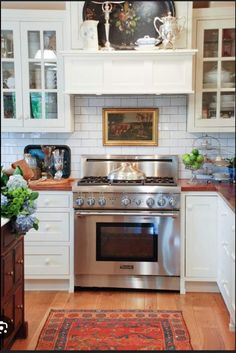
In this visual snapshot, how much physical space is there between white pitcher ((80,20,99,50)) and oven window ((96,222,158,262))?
1.27 m

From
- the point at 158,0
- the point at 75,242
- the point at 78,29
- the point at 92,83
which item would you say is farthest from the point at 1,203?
the point at 158,0

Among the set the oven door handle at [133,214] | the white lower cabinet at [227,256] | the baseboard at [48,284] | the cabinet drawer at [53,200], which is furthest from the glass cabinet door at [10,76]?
the white lower cabinet at [227,256]

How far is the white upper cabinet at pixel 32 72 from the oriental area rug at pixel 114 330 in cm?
139

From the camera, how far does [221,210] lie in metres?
3.10

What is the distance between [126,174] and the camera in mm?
3457

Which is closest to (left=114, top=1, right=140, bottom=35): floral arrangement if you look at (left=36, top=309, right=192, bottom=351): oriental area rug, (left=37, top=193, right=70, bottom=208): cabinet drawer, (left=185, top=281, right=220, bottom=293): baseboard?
(left=37, top=193, right=70, bottom=208): cabinet drawer

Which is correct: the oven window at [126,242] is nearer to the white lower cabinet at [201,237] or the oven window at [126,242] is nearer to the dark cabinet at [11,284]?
the white lower cabinet at [201,237]

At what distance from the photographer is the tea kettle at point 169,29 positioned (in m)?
3.21

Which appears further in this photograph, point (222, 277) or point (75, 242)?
point (75, 242)

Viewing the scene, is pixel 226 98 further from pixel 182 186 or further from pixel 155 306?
pixel 155 306

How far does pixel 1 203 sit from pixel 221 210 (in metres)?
1.54

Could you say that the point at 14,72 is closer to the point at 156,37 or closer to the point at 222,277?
the point at 156,37

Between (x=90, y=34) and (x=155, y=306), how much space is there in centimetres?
193

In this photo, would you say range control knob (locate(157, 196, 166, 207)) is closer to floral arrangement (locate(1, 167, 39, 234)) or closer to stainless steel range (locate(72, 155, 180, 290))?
stainless steel range (locate(72, 155, 180, 290))
